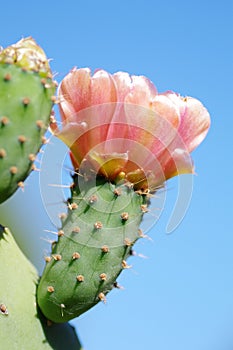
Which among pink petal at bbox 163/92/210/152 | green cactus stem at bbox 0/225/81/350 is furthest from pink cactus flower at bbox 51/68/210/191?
green cactus stem at bbox 0/225/81/350

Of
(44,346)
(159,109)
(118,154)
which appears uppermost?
(159,109)

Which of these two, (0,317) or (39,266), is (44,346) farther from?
(39,266)

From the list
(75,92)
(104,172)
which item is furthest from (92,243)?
(75,92)

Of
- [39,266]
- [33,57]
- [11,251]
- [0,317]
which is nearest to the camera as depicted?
[33,57]

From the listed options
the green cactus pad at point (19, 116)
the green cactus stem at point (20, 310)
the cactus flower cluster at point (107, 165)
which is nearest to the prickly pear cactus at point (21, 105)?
the green cactus pad at point (19, 116)

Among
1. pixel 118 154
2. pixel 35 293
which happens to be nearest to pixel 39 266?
pixel 35 293

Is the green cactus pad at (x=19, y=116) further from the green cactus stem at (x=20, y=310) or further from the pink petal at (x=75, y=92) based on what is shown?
the green cactus stem at (x=20, y=310)
